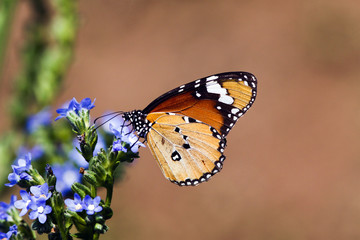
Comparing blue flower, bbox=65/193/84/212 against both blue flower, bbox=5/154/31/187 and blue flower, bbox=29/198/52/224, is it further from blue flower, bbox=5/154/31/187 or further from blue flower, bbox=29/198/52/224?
blue flower, bbox=5/154/31/187

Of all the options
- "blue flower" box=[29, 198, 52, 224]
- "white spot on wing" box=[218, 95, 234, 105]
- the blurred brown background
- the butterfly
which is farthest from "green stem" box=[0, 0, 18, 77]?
the blurred brown background

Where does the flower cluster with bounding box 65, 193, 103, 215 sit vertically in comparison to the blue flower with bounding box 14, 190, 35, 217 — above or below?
below

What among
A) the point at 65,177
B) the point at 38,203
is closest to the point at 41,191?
the point at 38,203

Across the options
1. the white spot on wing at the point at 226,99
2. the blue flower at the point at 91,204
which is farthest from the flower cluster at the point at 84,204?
the white spot on wing at the point at 226,99

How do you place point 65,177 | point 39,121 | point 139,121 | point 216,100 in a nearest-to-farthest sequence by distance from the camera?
point 65,177
point 139,121
point 216,100
point 39,121

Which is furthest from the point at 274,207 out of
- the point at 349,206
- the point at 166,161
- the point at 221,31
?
the point at 166,161

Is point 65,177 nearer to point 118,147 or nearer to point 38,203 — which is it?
point 118,147

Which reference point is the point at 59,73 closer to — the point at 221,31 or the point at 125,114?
the point at 125,114

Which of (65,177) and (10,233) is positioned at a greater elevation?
(65,177)
